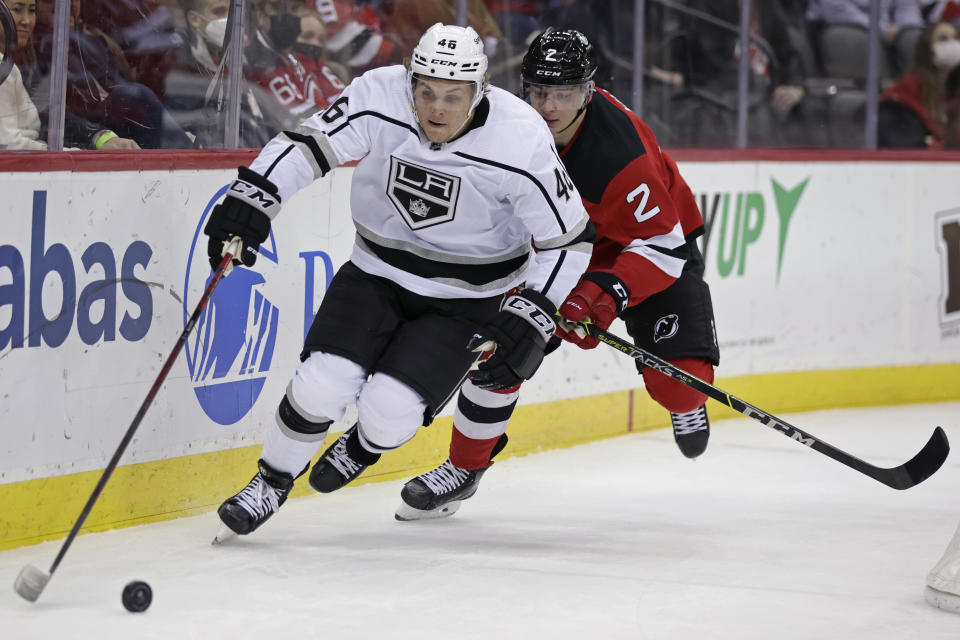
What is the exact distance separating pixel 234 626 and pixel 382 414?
2.12ft

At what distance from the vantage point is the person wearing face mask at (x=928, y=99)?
589 cm

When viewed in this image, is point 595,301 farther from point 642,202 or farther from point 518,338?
point 518,338

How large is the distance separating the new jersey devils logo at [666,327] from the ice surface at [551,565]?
49cm

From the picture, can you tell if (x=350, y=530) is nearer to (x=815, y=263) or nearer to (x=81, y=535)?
(x=81, y=535)

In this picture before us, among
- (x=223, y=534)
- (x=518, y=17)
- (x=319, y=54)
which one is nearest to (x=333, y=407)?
(x=223, y=534)

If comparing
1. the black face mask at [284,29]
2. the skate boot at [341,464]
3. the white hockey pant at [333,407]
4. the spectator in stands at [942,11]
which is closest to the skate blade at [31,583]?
the white hockey pant at [333,407]

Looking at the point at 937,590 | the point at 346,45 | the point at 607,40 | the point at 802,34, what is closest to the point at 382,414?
the point at 937,590

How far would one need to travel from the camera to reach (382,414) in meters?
3.08

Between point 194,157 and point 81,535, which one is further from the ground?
point 194,157

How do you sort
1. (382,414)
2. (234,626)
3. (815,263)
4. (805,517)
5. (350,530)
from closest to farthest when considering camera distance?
(234,626), (382,414), (350,530), (805,517), (815,263)

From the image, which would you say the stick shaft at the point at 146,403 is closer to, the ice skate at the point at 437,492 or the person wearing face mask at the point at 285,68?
the ice skate at the point at 437,492

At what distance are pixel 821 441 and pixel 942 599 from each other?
0.68m

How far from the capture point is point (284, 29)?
402 cm

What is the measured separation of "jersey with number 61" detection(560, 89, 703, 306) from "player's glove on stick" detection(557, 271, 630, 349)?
4 cm
